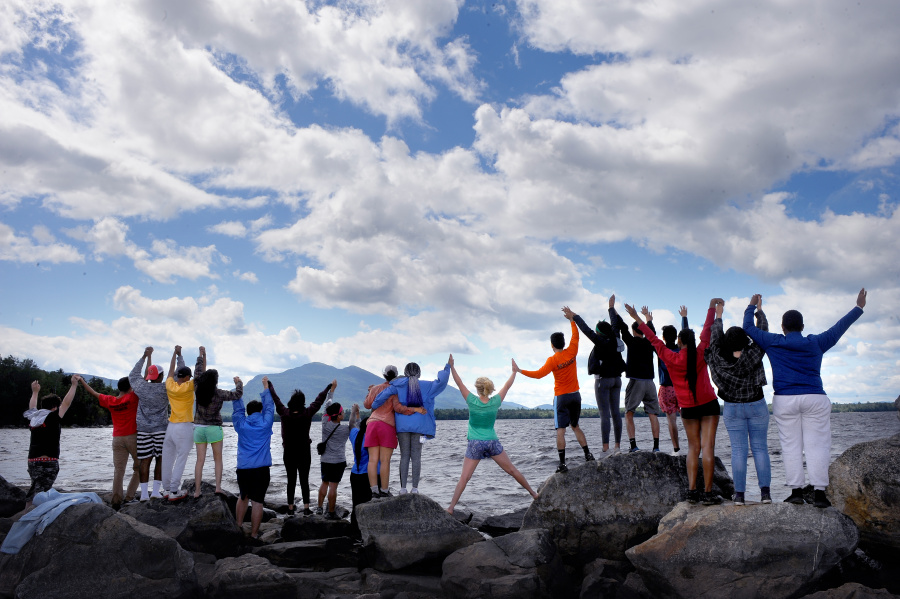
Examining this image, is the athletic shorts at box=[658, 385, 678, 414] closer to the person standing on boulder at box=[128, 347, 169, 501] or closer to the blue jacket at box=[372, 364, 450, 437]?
the blue jacket at box=[372, 364, 450, 437]

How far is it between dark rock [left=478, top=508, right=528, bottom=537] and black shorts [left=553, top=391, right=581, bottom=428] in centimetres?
328

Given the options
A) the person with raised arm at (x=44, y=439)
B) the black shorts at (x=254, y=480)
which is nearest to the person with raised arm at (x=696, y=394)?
the black shorts at (x=254, y=480)

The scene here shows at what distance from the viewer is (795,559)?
24.1 feet

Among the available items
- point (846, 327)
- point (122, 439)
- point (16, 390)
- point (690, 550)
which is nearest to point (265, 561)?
point (122, 439)

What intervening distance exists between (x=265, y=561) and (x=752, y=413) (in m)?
7.53

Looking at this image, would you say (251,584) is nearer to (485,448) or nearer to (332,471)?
(485,448)

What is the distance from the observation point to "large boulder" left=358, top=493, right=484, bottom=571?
9539 millimetres

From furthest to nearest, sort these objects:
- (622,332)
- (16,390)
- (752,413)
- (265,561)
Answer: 1. (16,390)
2. (622,332)
3. (265,561)
4. (752,413)

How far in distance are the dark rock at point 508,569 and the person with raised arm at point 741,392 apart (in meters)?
2.85

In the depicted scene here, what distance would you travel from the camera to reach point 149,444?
454 inches

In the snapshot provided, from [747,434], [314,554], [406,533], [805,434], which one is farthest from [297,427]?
[805,434]

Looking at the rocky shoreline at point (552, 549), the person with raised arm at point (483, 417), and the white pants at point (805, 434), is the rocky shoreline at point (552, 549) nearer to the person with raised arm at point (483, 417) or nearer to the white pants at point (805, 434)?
the white pants at point (805, 434)

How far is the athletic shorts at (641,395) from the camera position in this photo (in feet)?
34.1

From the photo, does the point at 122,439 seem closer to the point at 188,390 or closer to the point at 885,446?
the point at 188,390
